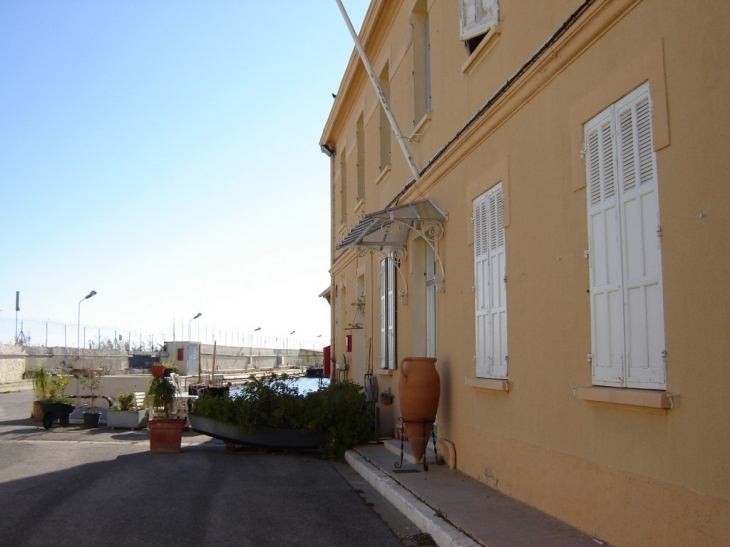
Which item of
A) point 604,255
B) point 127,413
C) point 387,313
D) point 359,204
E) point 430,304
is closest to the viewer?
point 604,255

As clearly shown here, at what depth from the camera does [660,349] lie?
455cm

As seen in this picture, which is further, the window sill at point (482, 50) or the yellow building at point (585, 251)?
the window sill at point (482, 50)

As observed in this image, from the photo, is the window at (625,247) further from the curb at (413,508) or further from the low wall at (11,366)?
the low wall at (11,366)

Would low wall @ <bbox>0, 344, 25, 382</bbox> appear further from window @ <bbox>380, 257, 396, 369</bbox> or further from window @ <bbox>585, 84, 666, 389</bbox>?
window @ <bbox>585, 84, 666, 389</bbox>

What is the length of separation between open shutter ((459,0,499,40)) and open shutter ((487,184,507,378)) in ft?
5.81

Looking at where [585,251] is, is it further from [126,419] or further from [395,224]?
[126,419]

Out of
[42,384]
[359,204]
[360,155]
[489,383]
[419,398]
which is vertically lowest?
[42,384]

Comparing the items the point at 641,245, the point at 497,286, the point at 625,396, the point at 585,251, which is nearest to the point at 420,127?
the point at 497,286

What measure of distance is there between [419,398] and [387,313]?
4079 mm

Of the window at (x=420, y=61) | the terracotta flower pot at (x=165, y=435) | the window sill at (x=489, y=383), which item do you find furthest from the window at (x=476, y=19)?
the terracotta flower pot at (x=165, y=435)

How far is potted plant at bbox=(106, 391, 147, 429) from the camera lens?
16438 millimetres

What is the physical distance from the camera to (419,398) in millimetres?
8773

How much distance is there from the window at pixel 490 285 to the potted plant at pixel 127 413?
35.2 ft

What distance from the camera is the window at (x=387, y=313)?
1237cm
